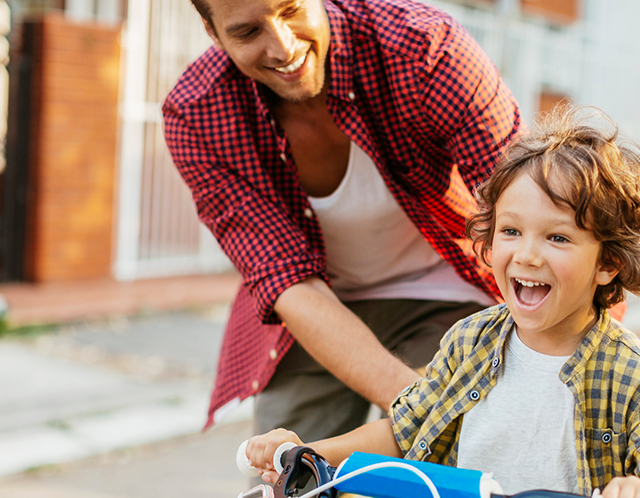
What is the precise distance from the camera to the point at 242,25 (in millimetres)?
2178

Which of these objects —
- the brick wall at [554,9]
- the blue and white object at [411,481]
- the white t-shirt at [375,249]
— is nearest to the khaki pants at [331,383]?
the white t-shirt at [375,249]

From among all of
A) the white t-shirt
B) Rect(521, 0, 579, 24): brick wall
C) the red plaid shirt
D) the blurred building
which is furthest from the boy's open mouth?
Rect(521, 0, 579, 24): brick wall

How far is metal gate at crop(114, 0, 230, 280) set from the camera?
7.44m

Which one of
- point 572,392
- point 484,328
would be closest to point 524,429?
point 572,392

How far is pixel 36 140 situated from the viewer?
6.90 metres

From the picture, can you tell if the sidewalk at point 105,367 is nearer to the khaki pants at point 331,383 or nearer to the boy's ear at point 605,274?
the khaki pants at point 331,383

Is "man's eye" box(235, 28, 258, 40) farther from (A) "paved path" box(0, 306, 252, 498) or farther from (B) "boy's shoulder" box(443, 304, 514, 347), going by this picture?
(A) "paved path" box(0, 306, 252, 498)

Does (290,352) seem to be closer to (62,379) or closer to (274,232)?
(274,232)

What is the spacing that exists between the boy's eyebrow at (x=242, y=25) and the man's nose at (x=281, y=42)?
4 centimetres

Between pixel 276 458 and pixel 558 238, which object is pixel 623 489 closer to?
pixel 558 238

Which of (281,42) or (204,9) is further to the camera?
(204,9)

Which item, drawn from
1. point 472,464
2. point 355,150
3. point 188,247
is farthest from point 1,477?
point 188,247

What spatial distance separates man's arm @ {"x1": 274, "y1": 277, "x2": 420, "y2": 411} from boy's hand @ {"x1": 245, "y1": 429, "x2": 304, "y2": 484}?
→ 0.46 metres

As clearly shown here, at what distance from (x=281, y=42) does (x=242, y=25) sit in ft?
0.36
